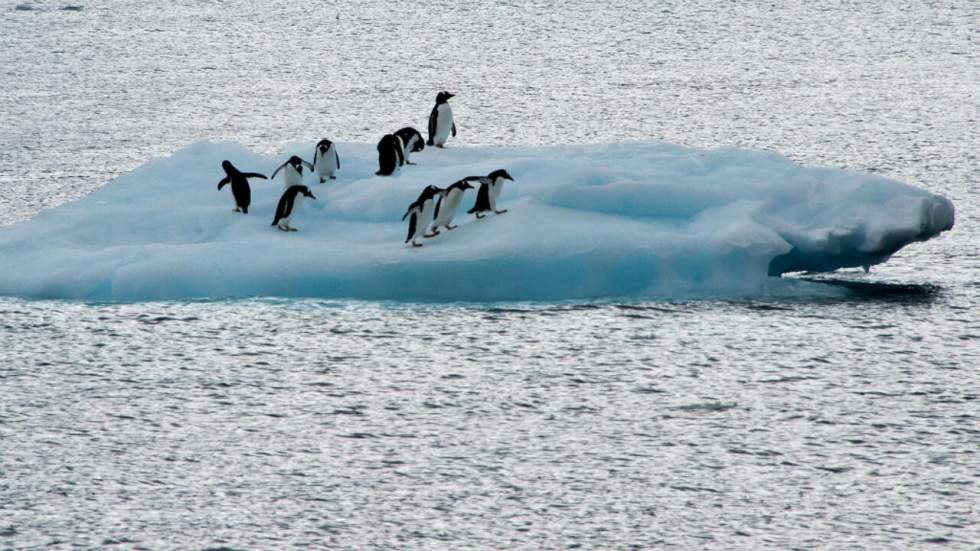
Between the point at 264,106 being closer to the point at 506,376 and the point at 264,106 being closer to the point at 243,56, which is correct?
the point at 243,56

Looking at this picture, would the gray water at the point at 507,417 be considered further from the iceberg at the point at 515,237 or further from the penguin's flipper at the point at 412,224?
the penguin's flipper at the point at 412,224

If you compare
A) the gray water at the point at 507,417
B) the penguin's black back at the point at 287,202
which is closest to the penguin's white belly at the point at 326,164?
the penguin's black back at the point at 287,202

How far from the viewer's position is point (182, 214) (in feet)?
32.5

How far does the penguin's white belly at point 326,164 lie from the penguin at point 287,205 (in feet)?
2.53

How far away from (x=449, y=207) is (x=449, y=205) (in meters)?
0.02

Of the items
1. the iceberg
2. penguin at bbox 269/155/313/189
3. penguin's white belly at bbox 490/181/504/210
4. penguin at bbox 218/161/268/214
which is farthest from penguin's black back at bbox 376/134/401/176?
penguin's white belly at bbox 490/181/504/210

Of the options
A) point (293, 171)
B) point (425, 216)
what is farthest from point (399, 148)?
point (425, 216)

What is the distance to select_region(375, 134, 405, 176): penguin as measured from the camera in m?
10.4

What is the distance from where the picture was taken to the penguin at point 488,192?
913 cm

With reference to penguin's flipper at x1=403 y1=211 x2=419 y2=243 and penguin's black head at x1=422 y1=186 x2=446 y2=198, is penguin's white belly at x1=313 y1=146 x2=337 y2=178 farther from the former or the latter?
penguin's flipper at x1=403 y1=211 x2=419 y2=243

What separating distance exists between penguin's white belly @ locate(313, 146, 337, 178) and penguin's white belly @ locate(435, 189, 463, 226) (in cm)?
147

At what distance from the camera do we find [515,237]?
873 centimetres

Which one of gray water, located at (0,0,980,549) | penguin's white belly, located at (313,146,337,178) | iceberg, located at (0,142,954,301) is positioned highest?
penguin's white belly, located at (313,146,337,178)

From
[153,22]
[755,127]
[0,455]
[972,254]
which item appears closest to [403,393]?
[0,455]
